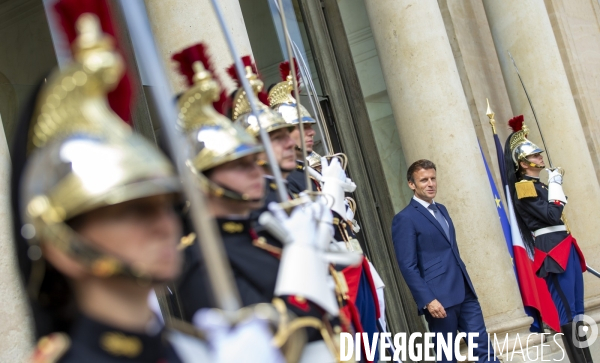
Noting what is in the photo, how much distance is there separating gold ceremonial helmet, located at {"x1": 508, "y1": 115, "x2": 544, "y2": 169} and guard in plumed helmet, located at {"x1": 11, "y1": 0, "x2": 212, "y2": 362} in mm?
6858

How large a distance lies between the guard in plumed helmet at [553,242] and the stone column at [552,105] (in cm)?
159

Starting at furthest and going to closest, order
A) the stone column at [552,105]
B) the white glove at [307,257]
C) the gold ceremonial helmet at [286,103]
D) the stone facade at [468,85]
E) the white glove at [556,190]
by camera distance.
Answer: the stone column at [552,105]
the white glove at [556,190]
the stone facade at [468,85]
the gold ceremonial helmet at [286,103]
the white glove at [307,257]

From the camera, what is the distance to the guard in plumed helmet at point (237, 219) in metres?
2.60

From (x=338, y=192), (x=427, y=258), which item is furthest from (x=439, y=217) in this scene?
(x=338, y=192)

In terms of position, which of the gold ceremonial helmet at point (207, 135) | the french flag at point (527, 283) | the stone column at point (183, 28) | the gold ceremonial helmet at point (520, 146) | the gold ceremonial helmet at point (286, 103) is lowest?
the french flag at point (527, 283)

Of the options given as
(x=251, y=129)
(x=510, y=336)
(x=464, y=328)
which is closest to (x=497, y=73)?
(x=510, y=336)

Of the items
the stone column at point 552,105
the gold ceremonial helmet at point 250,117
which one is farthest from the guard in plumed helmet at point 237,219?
the stone column at point 552,105

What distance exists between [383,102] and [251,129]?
Answer: 6.70 meters

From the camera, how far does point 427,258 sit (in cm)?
631

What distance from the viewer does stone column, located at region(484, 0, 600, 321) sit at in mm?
9594

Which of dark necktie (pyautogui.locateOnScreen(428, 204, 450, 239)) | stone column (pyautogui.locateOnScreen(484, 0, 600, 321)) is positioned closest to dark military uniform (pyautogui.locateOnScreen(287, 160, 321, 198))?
dark necktie (pyautogui.locateOnScreen(428, 204, 450, 239))

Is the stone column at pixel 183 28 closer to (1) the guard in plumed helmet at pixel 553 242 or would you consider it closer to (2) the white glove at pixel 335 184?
(2) the white glove at pixel 335 184

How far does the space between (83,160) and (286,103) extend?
3.08m

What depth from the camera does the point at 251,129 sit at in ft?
10.9
